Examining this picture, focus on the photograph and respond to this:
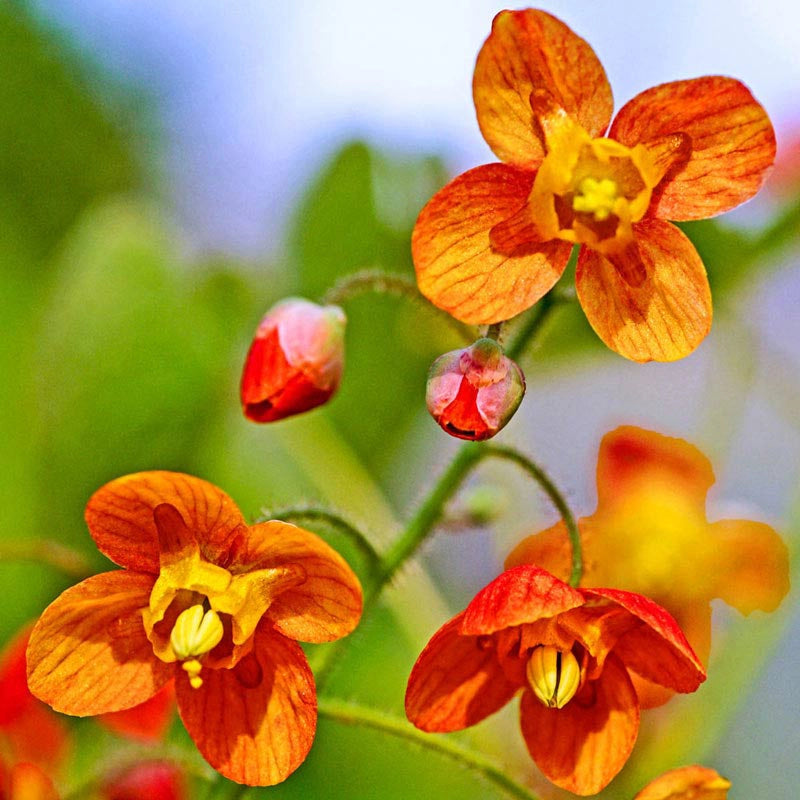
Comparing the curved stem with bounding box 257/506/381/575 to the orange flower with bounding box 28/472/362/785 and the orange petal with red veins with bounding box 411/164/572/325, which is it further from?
the orange petal with red veins with bounding box 411/164/572/325

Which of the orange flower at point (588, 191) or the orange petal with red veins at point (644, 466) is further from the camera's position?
the orange petal with red veins at point (644, 466)

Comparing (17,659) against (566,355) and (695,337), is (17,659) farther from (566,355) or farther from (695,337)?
(566,355)

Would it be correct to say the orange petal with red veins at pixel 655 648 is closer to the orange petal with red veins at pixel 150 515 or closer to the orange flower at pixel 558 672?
the orange flower at pixel 558 672

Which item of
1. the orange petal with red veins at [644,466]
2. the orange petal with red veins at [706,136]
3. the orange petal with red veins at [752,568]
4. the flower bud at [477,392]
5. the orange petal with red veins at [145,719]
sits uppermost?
the orange petal with red veins at [706,136]

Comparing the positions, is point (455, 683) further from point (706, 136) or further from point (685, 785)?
point (706, 136)

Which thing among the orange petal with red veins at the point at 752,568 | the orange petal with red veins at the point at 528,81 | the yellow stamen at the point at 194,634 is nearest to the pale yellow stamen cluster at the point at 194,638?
the yellow stamen at the point at 194,634

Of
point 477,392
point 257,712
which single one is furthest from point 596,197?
point 257,712

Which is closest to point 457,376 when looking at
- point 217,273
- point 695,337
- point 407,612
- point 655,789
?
point 695,337

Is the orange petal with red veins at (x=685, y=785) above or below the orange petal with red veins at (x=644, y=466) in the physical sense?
below
